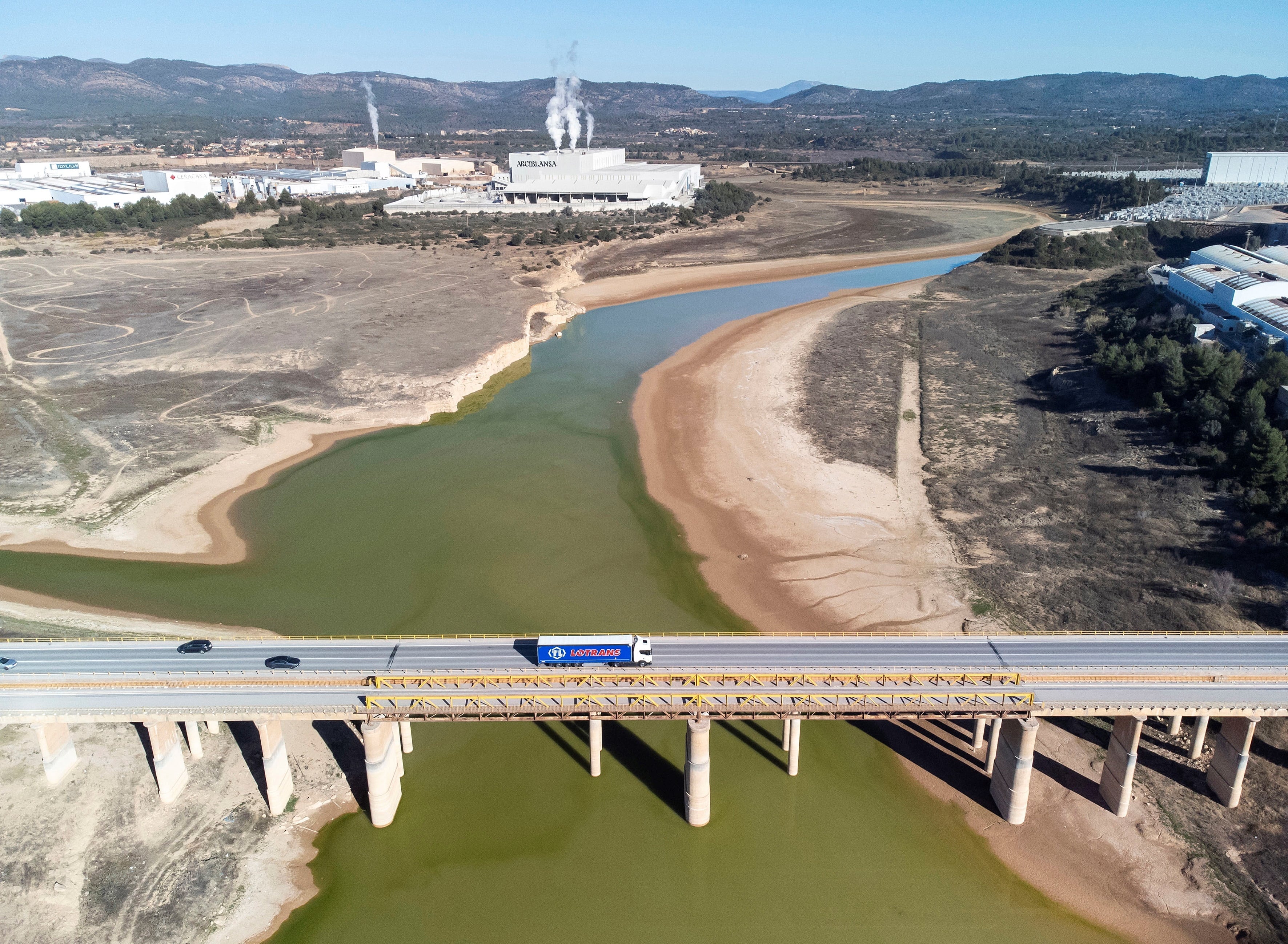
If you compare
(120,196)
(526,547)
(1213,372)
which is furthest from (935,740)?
(120,196)

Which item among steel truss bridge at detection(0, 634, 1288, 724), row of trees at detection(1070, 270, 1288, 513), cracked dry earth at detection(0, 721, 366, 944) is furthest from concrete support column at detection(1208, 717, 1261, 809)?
cracked dry earth at detection(0, 721, 366, 944)

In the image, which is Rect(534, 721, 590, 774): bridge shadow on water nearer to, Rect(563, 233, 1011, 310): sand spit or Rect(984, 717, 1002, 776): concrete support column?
Rect(984, 717, 1002, 776): concrete support column

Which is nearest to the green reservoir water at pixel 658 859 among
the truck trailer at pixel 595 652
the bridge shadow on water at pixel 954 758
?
the bridge shadow on water at pixel 954 758

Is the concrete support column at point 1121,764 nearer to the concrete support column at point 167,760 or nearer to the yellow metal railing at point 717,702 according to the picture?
the yellow metal railing at point 717,702

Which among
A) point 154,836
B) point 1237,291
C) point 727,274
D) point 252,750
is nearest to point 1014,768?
point 252,750

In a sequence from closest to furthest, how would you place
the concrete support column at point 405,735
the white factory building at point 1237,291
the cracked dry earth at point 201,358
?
the concrete support column at point 405,735, the cracked dry earth at point 201,358, the white factory building at point 1237,291

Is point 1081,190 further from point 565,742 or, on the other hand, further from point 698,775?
point 698,775
